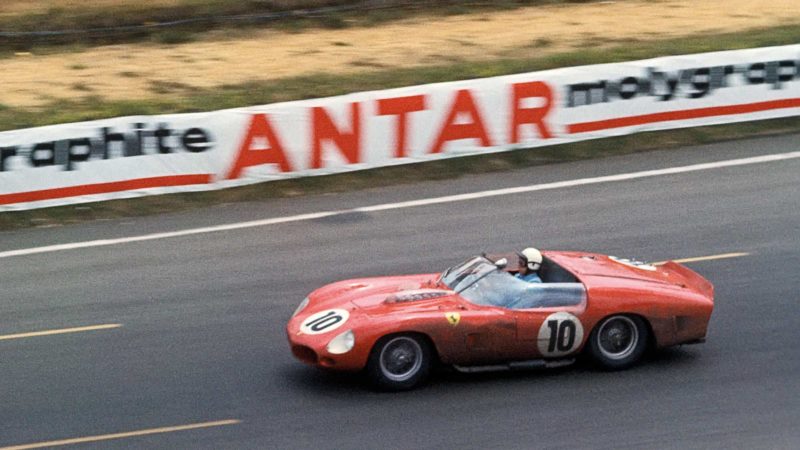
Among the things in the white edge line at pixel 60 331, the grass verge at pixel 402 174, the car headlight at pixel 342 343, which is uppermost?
the car headlight at pixel 342 343

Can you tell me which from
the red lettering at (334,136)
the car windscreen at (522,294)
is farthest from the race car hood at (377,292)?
the red lettering at (334,136)

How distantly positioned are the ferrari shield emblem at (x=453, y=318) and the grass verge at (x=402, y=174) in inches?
266

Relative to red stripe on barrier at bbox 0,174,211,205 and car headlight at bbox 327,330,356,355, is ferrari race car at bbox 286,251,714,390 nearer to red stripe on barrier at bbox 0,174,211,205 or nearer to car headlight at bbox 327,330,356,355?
car headlight at bbox 327,330,356,355

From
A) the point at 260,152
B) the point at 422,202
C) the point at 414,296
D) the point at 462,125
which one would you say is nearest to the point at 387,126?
the point at 462,125

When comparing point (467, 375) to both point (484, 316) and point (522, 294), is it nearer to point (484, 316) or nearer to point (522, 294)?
point (484, 316)

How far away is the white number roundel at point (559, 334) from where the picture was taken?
9.58 m

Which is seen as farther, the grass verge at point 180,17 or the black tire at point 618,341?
the grass verge at point 180,17

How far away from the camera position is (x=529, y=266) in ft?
32.9

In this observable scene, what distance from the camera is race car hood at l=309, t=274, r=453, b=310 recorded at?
9812 millimetres

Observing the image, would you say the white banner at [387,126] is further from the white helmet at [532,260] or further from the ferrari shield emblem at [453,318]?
the ferrari shield emblem at [453,318]

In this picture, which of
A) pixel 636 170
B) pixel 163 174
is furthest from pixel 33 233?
pixel 636 170

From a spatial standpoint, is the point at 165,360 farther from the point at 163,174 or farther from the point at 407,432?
the point at 163,174

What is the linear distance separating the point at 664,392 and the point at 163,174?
8.49 m

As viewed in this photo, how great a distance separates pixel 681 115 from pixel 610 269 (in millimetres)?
7509
